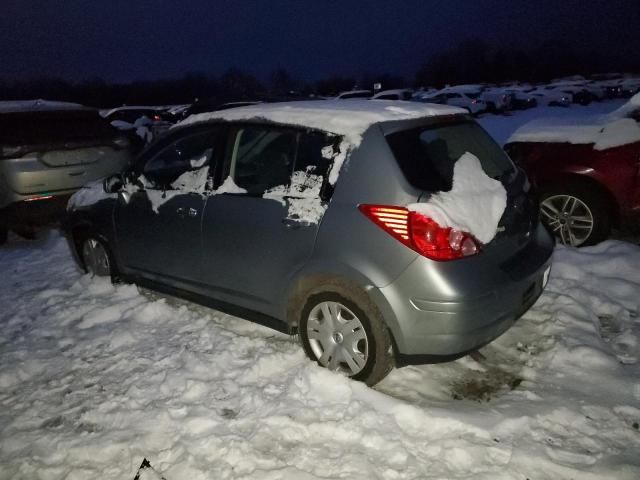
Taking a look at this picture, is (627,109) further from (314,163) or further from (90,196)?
(90,196)

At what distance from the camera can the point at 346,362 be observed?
3.31m

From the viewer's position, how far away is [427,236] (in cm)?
281

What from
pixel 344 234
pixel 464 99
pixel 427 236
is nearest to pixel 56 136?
pixel 344 234

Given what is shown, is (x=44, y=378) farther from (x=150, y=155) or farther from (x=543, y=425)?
(x=543, y=425)

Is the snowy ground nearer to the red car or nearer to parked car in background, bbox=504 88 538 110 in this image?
the red car

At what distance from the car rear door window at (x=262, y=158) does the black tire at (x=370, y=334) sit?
2.71ft

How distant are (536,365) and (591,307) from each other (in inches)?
43.9

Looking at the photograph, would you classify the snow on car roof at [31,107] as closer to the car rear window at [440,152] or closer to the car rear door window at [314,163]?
the car rear door window at [314,163]

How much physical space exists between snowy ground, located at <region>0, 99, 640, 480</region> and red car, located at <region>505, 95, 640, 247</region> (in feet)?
3.28

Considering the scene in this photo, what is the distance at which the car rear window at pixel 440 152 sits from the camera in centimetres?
298

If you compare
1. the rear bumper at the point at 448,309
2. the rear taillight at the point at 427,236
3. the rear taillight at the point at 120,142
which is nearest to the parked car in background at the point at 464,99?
the rear taillight at the point at 120,142

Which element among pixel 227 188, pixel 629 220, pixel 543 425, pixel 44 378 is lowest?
pixel 44 378

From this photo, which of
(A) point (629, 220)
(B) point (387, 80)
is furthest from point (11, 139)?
(B) point (387, 80)

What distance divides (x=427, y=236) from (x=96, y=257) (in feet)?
11.7
